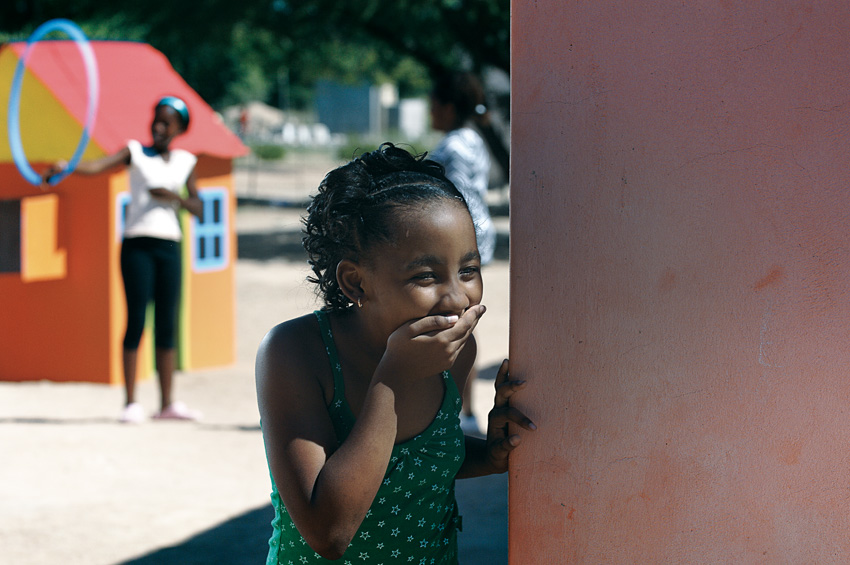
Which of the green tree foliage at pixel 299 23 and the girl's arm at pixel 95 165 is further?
the green tree foliage at pixel 299 23

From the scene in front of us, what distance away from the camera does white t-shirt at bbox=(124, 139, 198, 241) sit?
214 inches

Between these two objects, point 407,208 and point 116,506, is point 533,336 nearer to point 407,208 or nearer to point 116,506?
point 407,208

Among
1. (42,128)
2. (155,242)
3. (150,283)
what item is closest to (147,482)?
(150,283)

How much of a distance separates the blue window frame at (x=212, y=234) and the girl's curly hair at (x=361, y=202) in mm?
5488

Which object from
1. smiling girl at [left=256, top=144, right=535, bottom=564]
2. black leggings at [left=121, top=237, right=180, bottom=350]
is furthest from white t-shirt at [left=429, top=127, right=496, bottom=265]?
smiling girl at [left=256, top=144, right=535, bottom=564]

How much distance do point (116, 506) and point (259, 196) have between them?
20478 mm

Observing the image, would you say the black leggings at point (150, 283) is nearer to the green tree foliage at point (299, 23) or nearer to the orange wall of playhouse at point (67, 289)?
the orange wall of playhouse at point (67, 289)

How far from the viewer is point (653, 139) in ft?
4.94

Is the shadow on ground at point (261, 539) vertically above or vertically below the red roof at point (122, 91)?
below

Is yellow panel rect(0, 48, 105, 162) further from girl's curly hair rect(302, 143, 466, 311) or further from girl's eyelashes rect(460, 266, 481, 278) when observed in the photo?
girl's eyelashes rect(460, 266, 481, 278)

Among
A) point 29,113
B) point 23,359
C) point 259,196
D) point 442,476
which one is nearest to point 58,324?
point 23,359

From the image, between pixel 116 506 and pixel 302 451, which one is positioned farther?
pixel 116 506

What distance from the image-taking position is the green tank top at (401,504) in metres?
1.58

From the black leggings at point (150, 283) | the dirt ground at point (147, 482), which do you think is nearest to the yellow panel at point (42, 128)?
the black leggings at point (150, 283)
